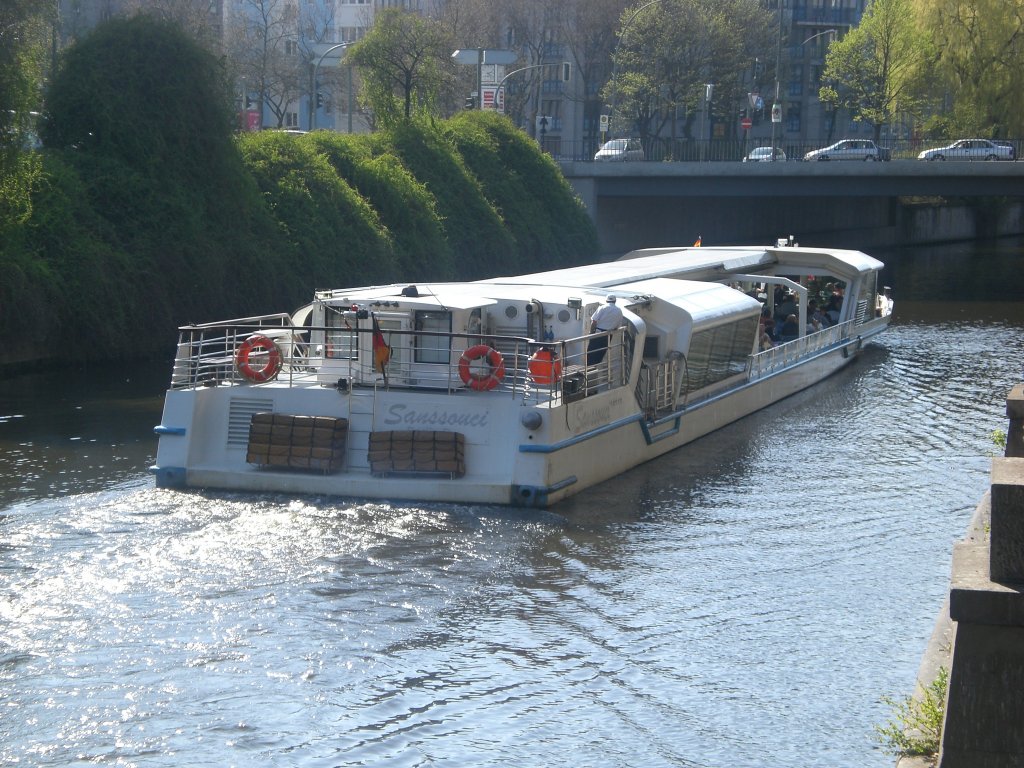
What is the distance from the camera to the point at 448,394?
17953 millimetres

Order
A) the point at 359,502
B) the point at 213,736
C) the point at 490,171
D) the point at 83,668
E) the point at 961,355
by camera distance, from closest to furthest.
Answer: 1. the point at 213,736
2. the point at 83,668
3. the point at 359,502
4. the point at 961,355
5. the point at 490,171

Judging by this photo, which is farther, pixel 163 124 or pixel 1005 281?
pixel 1005 281

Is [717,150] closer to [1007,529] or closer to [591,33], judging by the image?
[591,33]

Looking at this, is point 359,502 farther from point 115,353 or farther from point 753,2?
point 753,2

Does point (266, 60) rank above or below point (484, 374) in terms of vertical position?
above

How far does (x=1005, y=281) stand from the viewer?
55.4 meters

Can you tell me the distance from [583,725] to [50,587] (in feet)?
19.9

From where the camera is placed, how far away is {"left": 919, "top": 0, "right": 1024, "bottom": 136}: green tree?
60.3 meters

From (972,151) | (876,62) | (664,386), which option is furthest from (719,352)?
(876,62)

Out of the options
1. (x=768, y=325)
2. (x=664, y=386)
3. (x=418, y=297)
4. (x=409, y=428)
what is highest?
(x=418, y=297)

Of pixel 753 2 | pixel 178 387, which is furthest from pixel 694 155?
pixel 178 387

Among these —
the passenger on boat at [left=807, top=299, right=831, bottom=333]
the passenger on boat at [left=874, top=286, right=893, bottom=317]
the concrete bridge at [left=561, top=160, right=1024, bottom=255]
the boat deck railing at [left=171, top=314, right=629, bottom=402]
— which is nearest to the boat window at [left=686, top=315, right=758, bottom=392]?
the boat deck railing at [left=171, top=314, right=629, bottom=402]

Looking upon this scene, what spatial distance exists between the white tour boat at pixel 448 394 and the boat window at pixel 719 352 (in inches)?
2.8

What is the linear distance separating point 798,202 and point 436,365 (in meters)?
59.7
